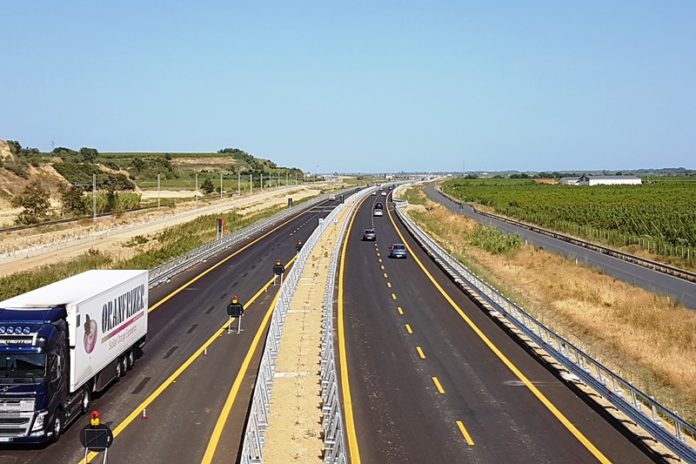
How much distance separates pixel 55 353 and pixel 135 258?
40.9 meters

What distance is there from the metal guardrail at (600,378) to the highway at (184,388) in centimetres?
1019

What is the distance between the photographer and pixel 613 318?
35.8 metres

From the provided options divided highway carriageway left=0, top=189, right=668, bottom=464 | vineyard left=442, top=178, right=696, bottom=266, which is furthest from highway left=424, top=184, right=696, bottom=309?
divided highway carriageway left=0, top=189, right=668, bottom=464

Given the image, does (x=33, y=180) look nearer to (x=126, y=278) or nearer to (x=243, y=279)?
(x=243, y=279)

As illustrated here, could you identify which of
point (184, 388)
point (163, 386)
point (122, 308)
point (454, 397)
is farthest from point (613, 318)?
point (122, 308)

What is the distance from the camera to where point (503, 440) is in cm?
1767

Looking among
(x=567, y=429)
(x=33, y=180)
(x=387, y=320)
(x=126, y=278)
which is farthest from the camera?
(x=33, y=180)

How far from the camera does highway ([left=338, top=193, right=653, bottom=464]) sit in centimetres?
1698

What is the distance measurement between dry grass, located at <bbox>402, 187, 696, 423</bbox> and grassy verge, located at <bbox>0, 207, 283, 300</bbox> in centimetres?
2559

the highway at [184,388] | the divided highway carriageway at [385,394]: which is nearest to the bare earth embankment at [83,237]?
the highway at [184,388]

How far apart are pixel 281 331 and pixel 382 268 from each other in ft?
77.1

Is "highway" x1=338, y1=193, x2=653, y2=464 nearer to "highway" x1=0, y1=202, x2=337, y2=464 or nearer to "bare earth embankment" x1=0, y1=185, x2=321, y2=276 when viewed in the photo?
"highway" x1=0, y1=202, x2=337, y2=464

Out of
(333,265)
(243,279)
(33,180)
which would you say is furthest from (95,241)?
(33,180)

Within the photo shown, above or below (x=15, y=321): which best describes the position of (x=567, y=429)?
below
